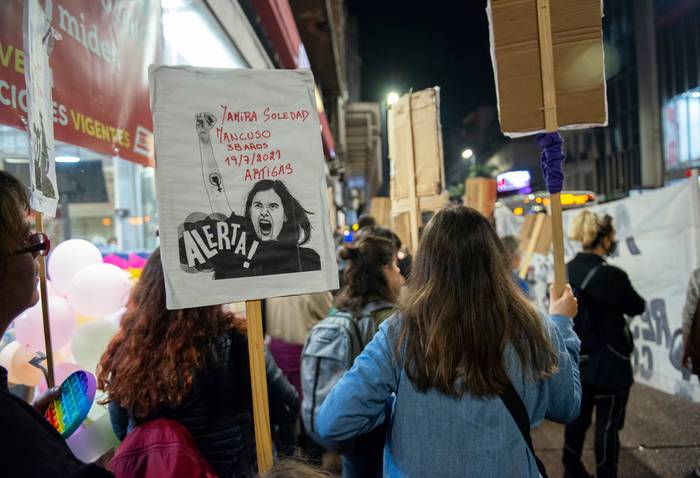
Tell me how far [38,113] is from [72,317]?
4.55 feet

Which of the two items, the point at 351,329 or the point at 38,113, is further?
the point at 351,329

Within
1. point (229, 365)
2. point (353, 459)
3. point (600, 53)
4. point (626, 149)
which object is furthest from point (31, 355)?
point (626, 149)

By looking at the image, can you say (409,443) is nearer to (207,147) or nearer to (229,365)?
(229,365)

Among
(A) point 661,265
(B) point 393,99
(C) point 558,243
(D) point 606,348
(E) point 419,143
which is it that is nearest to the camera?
(C) point 558,243

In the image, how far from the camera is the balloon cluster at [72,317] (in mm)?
2170

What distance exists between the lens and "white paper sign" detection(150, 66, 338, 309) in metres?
1.57

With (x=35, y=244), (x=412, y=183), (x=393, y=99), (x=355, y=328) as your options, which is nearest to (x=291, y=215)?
(x=35, y=244)

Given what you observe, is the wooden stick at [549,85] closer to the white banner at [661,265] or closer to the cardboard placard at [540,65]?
the cardboard placard at [540,65]

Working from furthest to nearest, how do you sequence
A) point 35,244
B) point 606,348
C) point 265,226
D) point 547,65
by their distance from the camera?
point 606,348, point 547,65, point 265,226, point 35,244

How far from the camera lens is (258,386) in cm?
166

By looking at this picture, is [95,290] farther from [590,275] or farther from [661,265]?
[661,265]

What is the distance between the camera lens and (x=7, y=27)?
1854mm

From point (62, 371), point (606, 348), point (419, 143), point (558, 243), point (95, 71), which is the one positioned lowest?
point (606, 348)

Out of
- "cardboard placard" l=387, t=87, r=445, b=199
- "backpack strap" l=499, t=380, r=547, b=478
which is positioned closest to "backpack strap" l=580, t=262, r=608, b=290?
"cardboard placard" l=387, t=87, r=445, b=199
